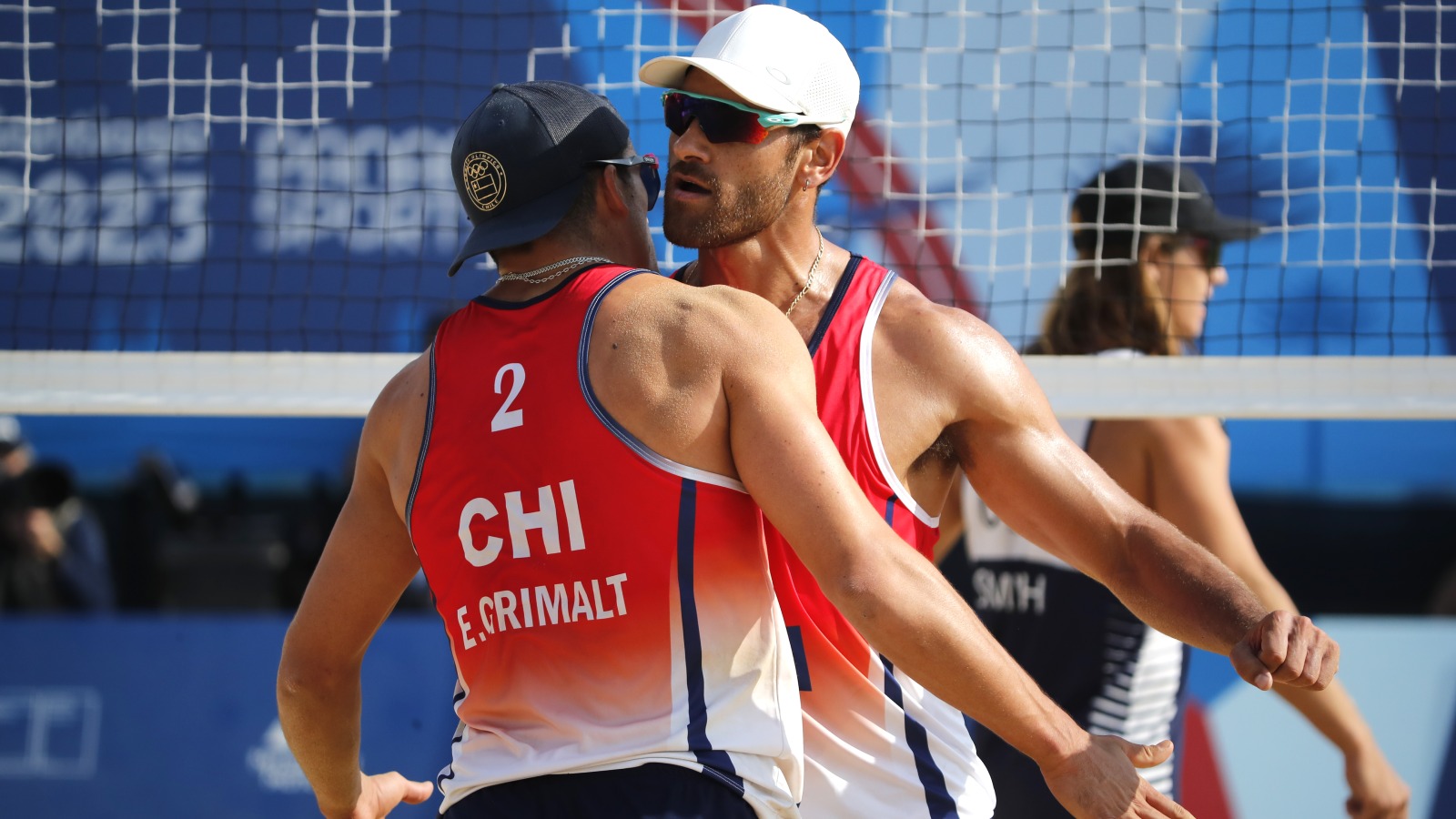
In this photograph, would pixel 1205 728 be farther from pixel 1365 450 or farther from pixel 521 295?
pixel 521 295

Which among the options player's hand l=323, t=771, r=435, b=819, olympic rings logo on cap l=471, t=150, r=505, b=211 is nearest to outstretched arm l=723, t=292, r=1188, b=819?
olympic rings logo on cap l=471, t=150, r=505, b=211

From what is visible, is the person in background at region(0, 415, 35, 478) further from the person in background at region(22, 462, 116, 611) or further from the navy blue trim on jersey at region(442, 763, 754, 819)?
the navy blue trim on jersey at region(442, 763, 754, 819)

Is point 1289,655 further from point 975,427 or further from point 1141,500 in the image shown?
point 1141,500

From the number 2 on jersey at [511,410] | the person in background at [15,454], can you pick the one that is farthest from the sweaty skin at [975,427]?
the person in background at [15,454]

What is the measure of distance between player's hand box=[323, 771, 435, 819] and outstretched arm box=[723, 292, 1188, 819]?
46.6 inches

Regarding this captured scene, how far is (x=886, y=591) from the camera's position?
6.38ft

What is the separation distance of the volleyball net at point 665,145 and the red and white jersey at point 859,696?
1.57 m

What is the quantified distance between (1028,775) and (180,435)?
214 inches

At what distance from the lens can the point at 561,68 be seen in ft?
18.5

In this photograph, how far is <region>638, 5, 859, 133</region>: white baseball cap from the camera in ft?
8.54

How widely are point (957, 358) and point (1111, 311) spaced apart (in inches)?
66.7

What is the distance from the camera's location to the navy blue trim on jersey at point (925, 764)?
246cm

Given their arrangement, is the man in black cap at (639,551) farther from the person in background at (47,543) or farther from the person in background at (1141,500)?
the person in background at (47,543)

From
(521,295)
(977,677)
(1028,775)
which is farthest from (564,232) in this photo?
(1028,775)
